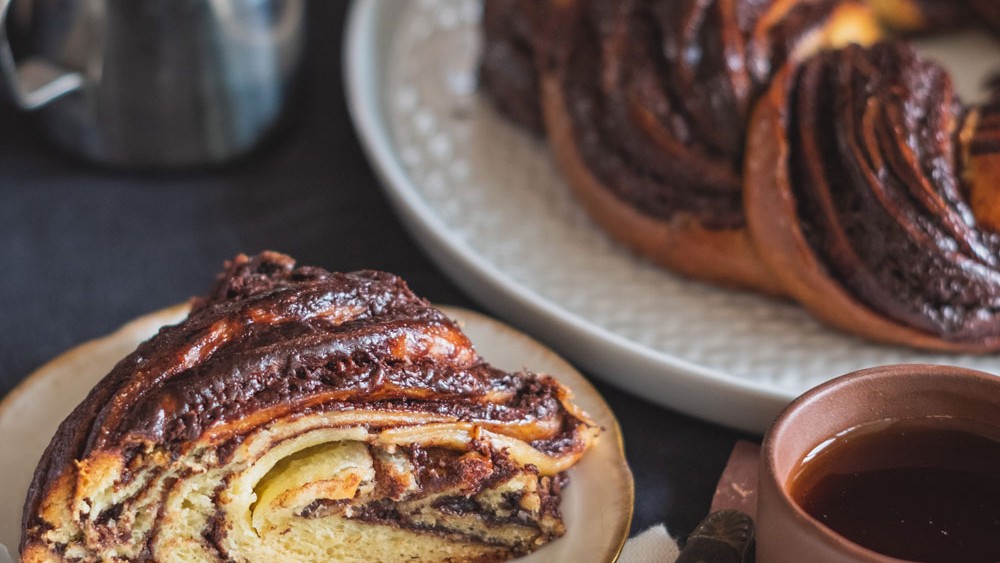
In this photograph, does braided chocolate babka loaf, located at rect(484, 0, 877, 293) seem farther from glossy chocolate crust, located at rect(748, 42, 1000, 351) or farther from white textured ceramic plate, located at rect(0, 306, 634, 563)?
white textured ceramic plate, located at rect(0, 306, 634, 563)

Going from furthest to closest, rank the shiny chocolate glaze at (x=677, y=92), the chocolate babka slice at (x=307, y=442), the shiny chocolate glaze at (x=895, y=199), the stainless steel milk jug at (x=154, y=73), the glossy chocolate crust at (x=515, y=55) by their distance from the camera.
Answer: the glossy chocolate crust at (x=515, y=55) → the stainless steel milk jug at (x=154, y=73) → the shiny chocolate glaze at (x=677, y=92) → the shiny chocolate glaze at (x=895, y=199) → the chocolate babka slice at (x=307, y=442)

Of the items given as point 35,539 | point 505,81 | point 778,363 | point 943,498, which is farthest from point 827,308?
point 35,539

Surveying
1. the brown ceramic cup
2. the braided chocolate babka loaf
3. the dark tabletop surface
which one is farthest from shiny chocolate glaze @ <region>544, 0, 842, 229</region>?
the brown ceramic cup

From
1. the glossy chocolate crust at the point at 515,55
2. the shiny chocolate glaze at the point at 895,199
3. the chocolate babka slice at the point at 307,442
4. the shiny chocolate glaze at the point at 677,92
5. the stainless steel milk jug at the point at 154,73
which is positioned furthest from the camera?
the glossy chocolate crust at the point at 515,55

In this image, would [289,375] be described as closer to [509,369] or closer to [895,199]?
[509,369]

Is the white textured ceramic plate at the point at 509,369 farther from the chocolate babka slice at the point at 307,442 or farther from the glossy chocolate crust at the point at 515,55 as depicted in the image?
the glossy chocolate crust at the point at 515,55

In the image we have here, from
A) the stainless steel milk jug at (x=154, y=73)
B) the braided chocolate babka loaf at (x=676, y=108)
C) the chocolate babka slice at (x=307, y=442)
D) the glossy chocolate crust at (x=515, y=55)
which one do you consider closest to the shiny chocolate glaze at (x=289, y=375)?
the chocolate babka slice at (x=307, y=442)

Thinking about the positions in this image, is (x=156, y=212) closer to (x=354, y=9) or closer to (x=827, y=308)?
(x=354, y=9)

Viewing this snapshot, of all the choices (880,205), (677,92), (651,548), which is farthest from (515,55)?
(651,548)
